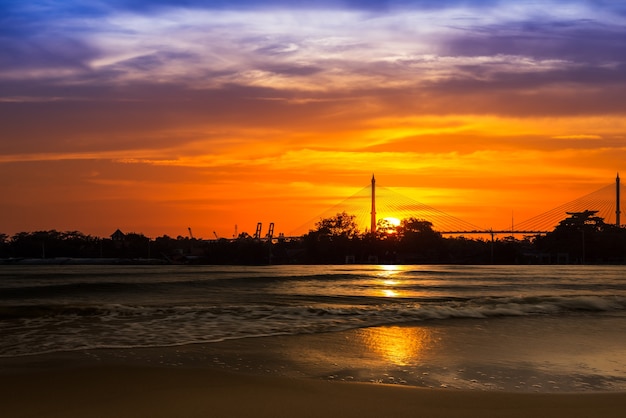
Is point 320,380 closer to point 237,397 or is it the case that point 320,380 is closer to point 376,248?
point 237,397

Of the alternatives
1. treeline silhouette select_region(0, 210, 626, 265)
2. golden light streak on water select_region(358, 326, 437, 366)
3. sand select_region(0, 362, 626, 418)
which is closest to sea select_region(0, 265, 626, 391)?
golden light streak on water select_region(358, 326, 437, 366)

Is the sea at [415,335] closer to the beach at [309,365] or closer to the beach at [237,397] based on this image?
the beach at [309,365]

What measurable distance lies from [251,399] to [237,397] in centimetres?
15

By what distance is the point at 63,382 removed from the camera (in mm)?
6875

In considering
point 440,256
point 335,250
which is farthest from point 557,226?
point 335,250

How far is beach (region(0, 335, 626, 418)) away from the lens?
5.81 metres

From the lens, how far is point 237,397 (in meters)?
6.31

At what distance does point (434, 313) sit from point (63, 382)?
9.94 metres

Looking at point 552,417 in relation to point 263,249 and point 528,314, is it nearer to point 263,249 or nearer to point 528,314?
point 528,314

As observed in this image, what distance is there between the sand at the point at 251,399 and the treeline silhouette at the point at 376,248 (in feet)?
469

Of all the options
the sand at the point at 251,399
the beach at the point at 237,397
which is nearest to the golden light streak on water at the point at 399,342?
the beach at the point at 237,397

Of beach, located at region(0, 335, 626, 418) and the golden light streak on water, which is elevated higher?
the golden light streak on water

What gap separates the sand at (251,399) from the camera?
579cm

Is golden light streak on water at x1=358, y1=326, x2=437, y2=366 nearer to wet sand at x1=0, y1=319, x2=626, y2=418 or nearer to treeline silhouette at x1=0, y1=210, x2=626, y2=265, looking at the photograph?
wet sand at x1=0, y1=319, x2=626, y2=418
